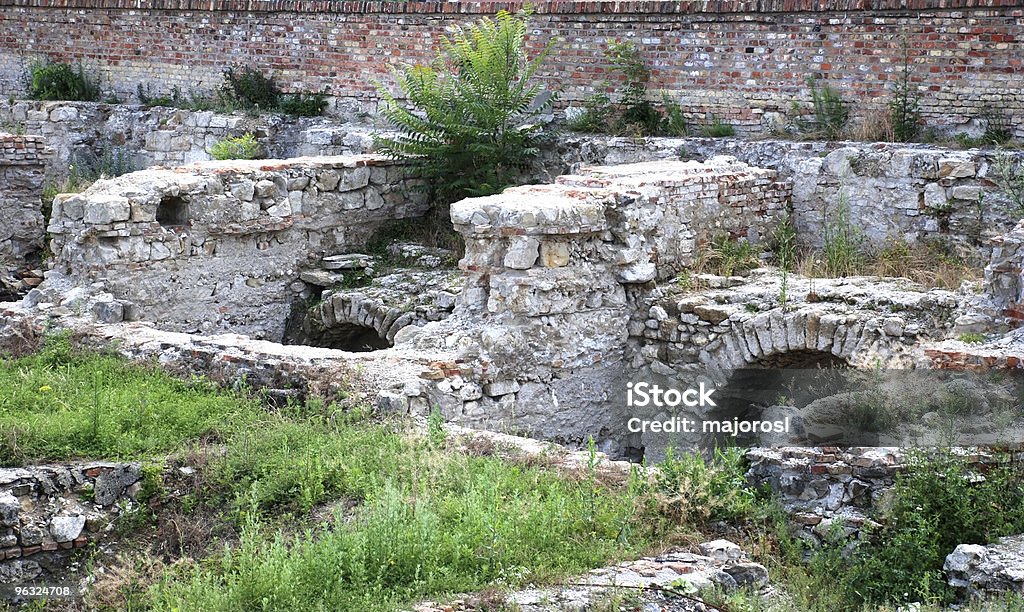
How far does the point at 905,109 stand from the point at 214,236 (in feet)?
20.3

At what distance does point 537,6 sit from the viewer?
13.6m

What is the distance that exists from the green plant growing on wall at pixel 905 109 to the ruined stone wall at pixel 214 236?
4588 mm

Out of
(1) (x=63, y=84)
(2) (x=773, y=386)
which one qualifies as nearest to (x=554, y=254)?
(2) (x=773, y=386)

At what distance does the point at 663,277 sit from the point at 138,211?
424 centimetres

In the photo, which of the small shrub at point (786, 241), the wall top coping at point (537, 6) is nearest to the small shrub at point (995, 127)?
the wall top coping at point (537, 6)

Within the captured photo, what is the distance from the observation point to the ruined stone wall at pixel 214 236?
10016mm

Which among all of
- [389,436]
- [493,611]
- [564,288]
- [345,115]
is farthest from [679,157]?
[493,611]

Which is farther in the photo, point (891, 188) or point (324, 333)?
point (324, 333)

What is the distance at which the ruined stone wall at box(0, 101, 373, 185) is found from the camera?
48.8 feet

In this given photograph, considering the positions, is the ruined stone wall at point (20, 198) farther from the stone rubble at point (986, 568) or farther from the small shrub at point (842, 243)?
the stone rubble at point (986, 568)

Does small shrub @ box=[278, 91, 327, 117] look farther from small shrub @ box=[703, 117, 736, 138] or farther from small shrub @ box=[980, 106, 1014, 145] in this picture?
small shrub @ box=[980, 106, 1014, 145]

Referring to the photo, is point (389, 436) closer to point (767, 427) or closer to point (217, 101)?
point (767, 427)

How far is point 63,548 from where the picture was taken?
21.6 ft

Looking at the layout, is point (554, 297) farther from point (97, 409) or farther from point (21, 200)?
point (21, 200)
